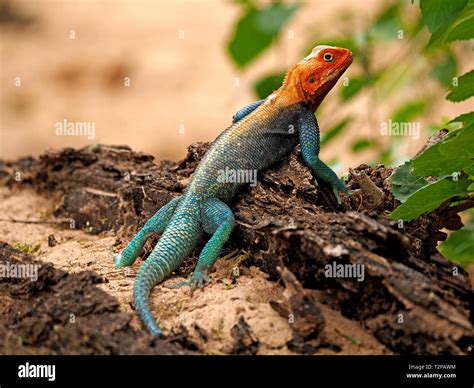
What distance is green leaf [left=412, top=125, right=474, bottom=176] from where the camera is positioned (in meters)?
3.15

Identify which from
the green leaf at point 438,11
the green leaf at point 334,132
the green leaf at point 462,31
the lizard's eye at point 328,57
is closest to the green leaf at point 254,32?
the lizard's eye at point 328,57

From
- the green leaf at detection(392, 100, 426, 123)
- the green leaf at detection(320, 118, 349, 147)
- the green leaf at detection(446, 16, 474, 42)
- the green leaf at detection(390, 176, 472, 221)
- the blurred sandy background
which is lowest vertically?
the green leaf at detection(390, 176, 472, 221)

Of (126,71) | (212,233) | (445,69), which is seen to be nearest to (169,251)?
(212,233)

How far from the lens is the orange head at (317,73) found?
17.9 ft

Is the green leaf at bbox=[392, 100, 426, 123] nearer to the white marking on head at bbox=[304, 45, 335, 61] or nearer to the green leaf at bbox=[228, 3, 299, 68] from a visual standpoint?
the white marking on head at bbox=[304, 45, 335, 61]

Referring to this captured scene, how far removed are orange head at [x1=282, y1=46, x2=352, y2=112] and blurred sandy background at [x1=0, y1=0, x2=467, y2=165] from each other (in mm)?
6224

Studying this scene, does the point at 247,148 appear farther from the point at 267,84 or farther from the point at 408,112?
the point at 408,112

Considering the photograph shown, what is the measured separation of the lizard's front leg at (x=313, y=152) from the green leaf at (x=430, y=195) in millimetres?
1261

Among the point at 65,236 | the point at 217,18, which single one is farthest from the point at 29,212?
the point at 217,18

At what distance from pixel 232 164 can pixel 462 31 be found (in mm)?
2219

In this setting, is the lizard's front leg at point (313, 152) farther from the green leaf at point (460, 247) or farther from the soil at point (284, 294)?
the green leaf at point (460, 247)

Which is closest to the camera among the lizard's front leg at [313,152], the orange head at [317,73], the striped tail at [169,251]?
the striped tail at [169,251]

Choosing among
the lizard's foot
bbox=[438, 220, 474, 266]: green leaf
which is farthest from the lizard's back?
bbox=[438, 220, 474, 266]: green leaf
